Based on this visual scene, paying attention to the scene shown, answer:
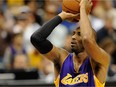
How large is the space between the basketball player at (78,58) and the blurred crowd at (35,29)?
2792 millimetres

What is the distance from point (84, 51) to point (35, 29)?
476 centimetres

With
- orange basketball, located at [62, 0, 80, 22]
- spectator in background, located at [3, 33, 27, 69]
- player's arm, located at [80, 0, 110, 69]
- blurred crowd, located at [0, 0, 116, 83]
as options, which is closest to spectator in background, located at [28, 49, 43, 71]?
blurred crowd, located at [0, 0, 116, 83]

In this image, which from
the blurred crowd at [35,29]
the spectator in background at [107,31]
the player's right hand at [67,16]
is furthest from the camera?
the spectator in background at [107,31]

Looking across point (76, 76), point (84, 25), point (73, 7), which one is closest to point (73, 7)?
point (73, 7)

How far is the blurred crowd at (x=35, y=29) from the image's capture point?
8.96 metres

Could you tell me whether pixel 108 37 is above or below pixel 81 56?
below

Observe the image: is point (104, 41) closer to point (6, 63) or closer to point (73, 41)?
point (6, 63)

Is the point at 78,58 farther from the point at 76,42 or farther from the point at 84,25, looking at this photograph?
the point at 84,25

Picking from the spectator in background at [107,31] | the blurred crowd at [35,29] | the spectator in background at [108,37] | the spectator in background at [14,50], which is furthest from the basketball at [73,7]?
the spectator in background at [107,31]

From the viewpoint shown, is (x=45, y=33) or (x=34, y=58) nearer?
(x=45, y=33)

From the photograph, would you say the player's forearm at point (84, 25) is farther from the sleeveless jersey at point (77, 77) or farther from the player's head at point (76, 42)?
the sleeveless jersey at point (77, 77)

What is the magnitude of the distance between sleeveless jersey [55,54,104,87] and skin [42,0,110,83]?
1.8 inches

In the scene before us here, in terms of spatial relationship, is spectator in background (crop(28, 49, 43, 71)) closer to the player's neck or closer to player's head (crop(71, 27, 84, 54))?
the player's neck

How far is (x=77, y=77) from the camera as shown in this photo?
17.5 feet
